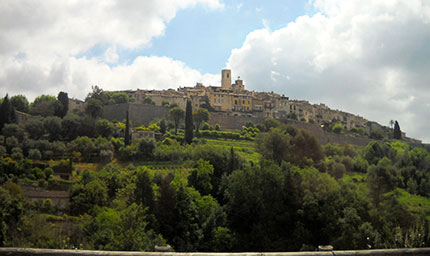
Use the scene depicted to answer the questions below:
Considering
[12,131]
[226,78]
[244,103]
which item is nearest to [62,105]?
[12,131]

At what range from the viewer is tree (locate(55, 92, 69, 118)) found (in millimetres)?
63156

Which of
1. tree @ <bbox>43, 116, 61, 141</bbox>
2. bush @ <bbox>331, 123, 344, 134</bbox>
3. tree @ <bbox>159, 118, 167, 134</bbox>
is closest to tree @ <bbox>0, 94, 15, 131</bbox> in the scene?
tree @ <bbox>43, 116, 61, 141</bbox>

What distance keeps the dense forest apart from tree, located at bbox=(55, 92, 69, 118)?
1003 cm

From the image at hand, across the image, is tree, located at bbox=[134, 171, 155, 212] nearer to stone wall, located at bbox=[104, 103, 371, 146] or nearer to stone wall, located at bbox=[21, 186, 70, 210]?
stone wall, located at bbox=[21, 186, 70, 210]

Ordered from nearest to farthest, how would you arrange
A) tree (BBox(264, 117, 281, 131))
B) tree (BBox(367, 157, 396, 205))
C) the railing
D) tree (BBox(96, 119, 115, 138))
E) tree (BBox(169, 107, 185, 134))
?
the railing
tree (BBox(367, 157, 396, 205))
tree (BBox(96, 119, 115, 138))
tree (BBox(169, 107, 185, 134))
tree (BBox(264, 117, 281, 131))

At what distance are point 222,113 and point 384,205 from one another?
42342mm

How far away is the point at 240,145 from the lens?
60938 millimetres

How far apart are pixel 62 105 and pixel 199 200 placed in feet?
127

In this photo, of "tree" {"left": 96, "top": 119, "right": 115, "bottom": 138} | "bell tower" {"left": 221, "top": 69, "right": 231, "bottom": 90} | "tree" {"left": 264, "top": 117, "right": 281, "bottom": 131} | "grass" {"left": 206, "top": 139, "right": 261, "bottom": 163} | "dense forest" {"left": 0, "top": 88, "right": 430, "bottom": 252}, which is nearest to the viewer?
"dense forest" {"left": 0, "top": 88, "right": 430, "bottom": 252}

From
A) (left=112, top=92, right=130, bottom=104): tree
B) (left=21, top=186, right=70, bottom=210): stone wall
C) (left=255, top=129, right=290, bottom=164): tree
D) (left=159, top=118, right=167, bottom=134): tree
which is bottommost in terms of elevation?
(left=21, top=186, right=70, bottom=210): stone wall

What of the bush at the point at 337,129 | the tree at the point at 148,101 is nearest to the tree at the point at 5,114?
the tree at the point at 148,101

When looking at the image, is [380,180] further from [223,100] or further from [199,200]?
[223,100]

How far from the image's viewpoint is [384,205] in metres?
34.1

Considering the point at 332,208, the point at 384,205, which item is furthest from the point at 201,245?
the point at 384,205
